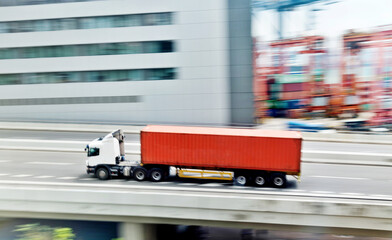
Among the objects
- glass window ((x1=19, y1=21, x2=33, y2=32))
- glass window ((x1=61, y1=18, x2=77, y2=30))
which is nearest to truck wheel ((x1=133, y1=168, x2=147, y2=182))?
glass window ((x1=61, y1=18, x2=77, y2=30))

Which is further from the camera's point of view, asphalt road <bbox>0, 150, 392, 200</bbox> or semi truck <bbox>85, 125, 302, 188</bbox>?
asphalt road <bbox>0, 150, 392, 200</bbox>

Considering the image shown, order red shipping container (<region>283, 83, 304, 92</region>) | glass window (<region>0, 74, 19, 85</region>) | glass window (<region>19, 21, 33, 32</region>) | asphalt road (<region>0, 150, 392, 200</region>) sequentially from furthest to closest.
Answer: red shipping container (<region>283, 83, 304, 92</region>) → glass window (<region>0, 74, 19, 85</region>) → glass window (<region>19, 21, 33, 32</region>) → asphalt road (<region>0, 150, 392, 200</region>)

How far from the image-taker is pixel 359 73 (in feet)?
154

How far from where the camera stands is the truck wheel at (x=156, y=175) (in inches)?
670

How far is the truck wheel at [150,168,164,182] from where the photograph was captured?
1702cm

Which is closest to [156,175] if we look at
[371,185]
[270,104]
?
[371,185]

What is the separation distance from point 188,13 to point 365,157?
1858cm

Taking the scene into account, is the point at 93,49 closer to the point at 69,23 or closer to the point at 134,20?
the point at 69,23

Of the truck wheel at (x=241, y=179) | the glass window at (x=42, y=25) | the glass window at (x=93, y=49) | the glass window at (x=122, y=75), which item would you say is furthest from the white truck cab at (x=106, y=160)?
the glass window at (x=42, y=25)

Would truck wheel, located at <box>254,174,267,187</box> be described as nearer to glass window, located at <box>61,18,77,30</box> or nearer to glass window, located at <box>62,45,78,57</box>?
glass window, located at <box>62,45,78,57</box>

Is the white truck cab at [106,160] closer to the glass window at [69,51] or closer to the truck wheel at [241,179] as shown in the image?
the truck wheel at [241,179]

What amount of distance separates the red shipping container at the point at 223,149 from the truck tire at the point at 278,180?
1.24ft

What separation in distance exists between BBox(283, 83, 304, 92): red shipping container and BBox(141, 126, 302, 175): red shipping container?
1452 inches

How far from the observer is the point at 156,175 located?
1708cm
